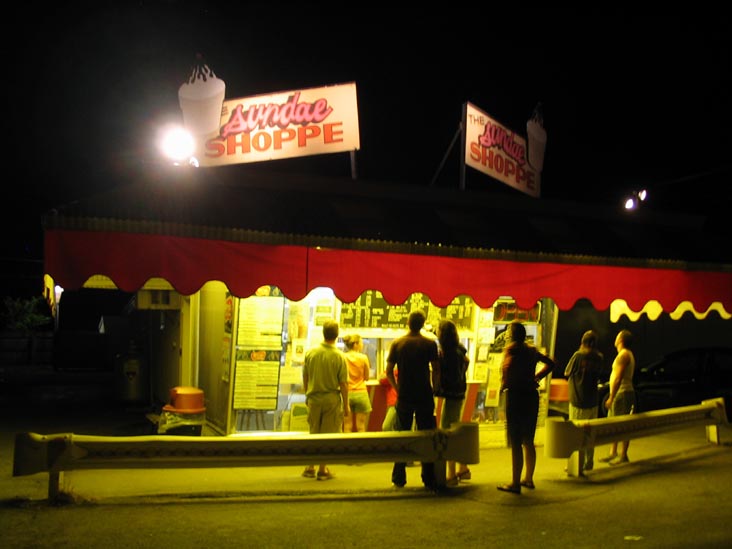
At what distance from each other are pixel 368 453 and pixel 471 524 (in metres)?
1.34

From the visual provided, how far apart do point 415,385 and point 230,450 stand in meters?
2.10

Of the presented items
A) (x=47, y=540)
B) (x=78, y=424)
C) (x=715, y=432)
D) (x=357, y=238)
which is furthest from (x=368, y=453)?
(x=78, y=424)

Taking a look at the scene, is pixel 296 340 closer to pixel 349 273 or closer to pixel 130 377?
pixel 349 273

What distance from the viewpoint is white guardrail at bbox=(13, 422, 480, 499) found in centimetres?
662

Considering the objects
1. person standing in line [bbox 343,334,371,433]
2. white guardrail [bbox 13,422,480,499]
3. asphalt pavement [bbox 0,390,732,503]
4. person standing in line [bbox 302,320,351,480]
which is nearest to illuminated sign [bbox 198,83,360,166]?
person standing in line [bbox 343,334,371,433]

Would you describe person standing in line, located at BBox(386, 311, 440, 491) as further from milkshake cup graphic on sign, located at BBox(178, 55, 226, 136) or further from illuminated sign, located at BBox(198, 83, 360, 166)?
milkshake cup graphic on sign, located at BBox(178, 55, 226, 136)

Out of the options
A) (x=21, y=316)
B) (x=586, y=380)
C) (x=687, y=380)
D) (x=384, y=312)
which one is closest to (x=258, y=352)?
(x=384, y=312)

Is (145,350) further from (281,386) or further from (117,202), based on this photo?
(117,202)

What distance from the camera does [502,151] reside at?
13.2 metres

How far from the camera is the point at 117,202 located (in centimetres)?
769

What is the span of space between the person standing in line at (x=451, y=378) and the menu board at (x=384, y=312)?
7.30 ft

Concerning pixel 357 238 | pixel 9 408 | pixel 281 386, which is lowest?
pixel 9 408

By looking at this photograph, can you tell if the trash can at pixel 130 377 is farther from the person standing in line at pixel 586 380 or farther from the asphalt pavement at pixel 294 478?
the person standing in line at pixel 586 380

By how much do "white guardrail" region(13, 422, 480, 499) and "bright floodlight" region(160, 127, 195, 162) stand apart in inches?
188
